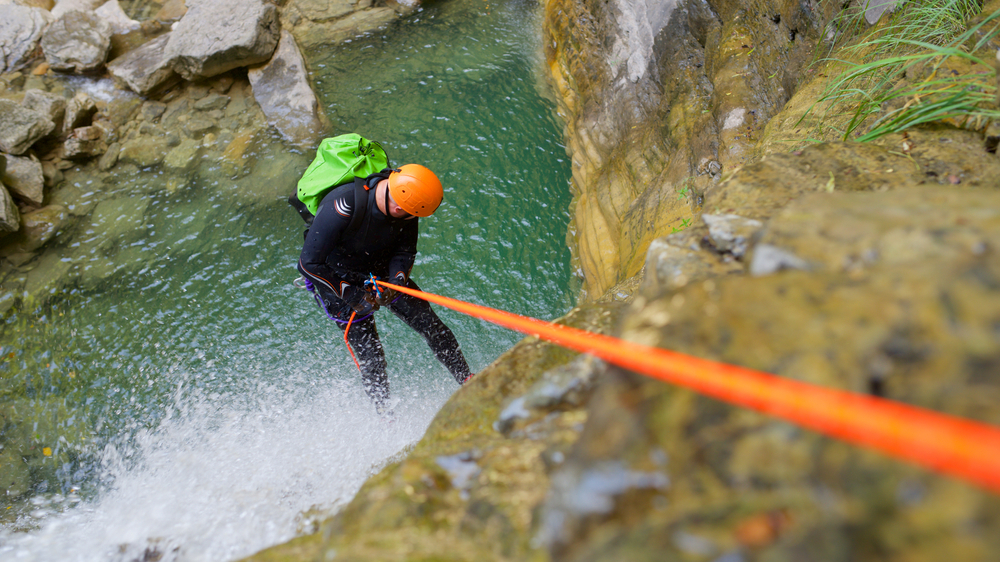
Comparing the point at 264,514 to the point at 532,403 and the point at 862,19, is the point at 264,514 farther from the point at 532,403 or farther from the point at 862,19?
the point at 862,19

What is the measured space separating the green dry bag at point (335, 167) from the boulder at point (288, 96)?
3975 mm

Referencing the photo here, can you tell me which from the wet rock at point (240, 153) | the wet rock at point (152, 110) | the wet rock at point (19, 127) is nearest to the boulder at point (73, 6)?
the wet rock at point (152, 110)

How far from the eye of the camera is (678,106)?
5320 millimetres

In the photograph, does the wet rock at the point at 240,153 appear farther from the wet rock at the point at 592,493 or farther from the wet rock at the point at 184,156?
the wet rock at the point at 592,493

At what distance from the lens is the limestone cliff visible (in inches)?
30.6

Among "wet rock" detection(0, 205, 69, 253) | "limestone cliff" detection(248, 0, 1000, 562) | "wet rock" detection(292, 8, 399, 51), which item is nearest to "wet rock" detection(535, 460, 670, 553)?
"limestone cliff" detection(248, 0, 1000, 562)

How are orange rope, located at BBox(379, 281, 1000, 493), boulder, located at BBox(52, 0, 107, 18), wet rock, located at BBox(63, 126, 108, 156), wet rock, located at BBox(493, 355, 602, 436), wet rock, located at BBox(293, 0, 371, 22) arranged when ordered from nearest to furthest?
1. orange rope, located at BBox(379, 281, 1000, 493)
2. wet rock, located at BBox(493, 355, 602, 436)
3. wet rock, located at BBox(63, 126, 108, 156)
4. boulder, located at BBox(52, 0, 107, 18)
5. wet rock, located at BBox(293, 0, 371, 22)

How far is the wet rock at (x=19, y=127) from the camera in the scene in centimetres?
582

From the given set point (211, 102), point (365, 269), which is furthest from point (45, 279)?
point (365, 269)

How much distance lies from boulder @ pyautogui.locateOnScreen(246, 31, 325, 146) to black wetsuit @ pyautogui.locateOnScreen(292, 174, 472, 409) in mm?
4012

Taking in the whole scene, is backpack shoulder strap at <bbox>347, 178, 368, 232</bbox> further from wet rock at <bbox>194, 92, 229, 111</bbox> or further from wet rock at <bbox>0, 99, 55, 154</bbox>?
wet rock at <bbox>0, 99, 55, 154</bbox>

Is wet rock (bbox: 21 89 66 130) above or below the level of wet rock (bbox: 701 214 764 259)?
below

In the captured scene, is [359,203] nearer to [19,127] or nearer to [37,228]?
[37,228]

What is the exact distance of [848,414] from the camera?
790 millimetres
